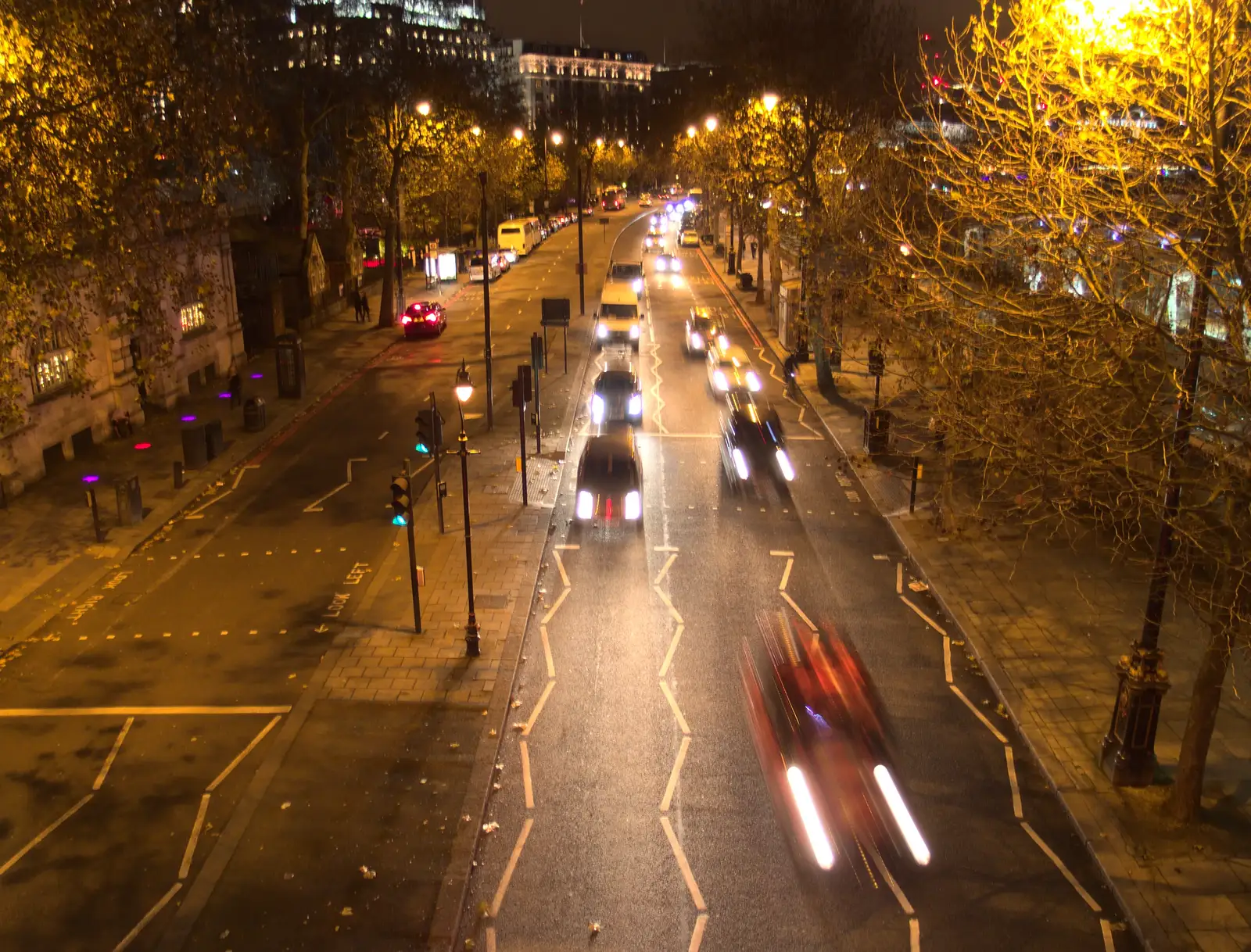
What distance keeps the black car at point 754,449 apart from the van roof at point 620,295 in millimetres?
14895

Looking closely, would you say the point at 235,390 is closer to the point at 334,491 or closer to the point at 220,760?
the point at 334,491

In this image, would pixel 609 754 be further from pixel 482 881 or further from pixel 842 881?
pixel 842 881

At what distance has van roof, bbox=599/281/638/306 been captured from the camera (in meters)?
36.7

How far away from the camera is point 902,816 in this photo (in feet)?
33.5

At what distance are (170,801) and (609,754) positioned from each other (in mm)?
5070

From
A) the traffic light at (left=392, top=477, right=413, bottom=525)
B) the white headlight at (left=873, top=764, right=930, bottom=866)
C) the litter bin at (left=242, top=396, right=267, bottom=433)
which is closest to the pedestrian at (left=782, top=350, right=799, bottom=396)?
the litter bin at (left=242, top=396, right=267, bottom=433)

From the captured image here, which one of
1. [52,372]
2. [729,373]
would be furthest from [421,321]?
[52,372]

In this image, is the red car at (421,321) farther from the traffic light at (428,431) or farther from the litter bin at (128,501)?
the traffic light at (428,431)

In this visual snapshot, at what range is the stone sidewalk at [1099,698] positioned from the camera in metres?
9.00

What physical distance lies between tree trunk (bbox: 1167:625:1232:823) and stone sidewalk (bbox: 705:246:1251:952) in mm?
243

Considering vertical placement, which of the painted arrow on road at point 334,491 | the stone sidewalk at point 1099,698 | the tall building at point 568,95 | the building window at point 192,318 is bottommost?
the stone sidewalk at point 1099,698

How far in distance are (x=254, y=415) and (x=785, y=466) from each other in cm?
1396

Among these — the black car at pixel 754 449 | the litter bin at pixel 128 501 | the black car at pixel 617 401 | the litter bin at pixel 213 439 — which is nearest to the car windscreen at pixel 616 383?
the black car at pixel 617 401

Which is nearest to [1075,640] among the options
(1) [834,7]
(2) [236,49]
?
(2) [236,49]
